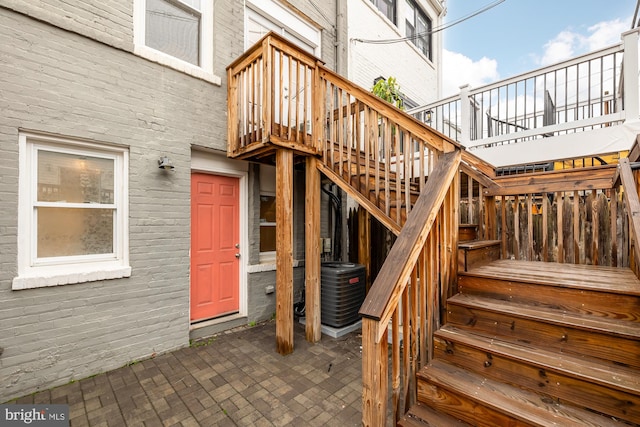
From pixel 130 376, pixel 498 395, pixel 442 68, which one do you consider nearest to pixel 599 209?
pixel 498 395

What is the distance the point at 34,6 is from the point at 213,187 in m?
2.28

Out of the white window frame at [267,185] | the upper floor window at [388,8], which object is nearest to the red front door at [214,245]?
the white window frame at [267,185]

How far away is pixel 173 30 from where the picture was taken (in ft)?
11.4

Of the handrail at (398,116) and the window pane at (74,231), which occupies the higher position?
the handrail at (398,116)

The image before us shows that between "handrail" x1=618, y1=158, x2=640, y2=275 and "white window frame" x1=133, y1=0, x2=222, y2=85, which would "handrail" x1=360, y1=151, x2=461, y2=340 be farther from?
"white window frame" x1=133, y1=0, x2=222, y2=85

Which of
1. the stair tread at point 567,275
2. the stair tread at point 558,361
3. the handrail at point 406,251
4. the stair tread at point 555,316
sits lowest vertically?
the stair tread at point 558,361

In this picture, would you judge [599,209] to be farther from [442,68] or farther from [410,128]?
[442,68]

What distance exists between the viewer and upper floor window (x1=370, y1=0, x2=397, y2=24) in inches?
264

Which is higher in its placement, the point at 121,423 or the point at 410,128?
the point at 410,128

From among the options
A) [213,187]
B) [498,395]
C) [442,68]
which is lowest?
[498,395]

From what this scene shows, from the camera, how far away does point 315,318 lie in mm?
3457

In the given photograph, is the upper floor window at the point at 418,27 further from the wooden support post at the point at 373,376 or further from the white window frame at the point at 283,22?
the wooden support post at the point at 373,376

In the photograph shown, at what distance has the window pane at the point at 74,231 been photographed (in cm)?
265

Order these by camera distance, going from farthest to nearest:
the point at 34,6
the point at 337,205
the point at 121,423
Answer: the point at 337,205, the point at 34,6, the point at 121,423
